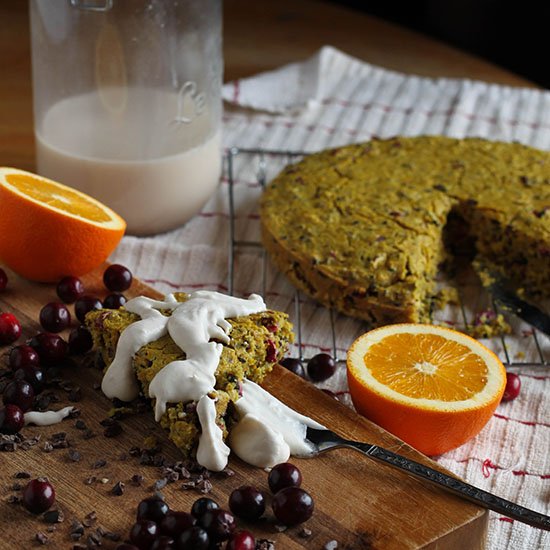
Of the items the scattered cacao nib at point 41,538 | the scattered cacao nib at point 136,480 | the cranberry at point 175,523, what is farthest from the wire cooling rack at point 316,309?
the scattered cacao nib at point 41,538

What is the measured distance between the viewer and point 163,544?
6.12 ft

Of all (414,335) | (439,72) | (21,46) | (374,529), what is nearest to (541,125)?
(439,72)

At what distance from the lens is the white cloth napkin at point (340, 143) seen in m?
2.44

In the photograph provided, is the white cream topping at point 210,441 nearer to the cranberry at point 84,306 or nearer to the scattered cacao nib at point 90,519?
the scattered cacao nib at point 90,519

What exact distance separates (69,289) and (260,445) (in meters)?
0.89

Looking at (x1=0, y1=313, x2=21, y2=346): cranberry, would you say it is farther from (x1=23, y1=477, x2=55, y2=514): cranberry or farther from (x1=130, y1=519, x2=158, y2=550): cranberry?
(x1=130, y1=519, x2=158, y2=550): cranberry

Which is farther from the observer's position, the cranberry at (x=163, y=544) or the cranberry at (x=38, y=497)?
the cranberry at (x=38, y=497)

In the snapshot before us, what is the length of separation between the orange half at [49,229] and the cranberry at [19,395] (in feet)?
1.86

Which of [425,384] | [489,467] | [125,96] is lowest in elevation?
[489,467]

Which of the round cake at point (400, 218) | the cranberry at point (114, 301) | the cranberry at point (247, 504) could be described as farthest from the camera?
the round cake at point (400, 218)

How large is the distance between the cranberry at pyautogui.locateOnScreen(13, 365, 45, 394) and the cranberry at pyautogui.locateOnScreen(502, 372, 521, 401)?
1.20m

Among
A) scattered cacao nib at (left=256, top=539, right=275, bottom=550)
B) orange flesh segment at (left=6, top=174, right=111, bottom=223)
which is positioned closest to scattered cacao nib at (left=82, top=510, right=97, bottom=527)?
scattered cacao nib at (left=256, top=539, right=275, bottom=550)

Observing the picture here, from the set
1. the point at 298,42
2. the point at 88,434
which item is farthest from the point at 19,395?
the point at 298,42

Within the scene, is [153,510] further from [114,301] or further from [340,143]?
[340,143]
